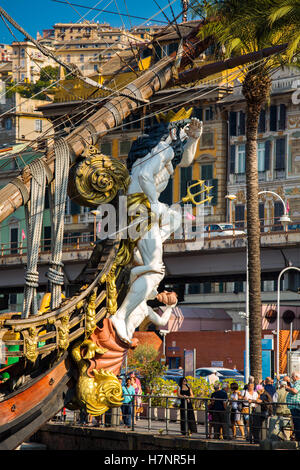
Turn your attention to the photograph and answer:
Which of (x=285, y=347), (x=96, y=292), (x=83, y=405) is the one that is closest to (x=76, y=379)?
(x=83, y=405)

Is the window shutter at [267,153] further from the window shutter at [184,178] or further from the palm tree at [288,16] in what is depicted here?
the palm tree at [288,16]

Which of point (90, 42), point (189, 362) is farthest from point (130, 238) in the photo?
point (90, 42)

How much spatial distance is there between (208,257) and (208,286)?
77.8 ft

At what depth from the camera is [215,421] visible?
68.8ft

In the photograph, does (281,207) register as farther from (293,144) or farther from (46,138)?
(46,138)

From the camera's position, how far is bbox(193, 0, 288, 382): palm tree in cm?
2391

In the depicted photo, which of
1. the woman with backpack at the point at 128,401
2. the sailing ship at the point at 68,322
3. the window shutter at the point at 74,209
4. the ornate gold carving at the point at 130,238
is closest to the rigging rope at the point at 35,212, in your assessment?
the sailing ship at the point at 68,322

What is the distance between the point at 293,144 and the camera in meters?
66.4

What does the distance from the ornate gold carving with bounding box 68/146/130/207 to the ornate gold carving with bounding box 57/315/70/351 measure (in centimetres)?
212

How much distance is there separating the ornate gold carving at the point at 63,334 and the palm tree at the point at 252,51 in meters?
7.38

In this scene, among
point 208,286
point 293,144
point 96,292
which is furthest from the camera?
point 208,286

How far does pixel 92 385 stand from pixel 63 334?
1.01 m

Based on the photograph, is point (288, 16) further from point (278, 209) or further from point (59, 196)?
point (278, 209)

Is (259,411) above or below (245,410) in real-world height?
above
